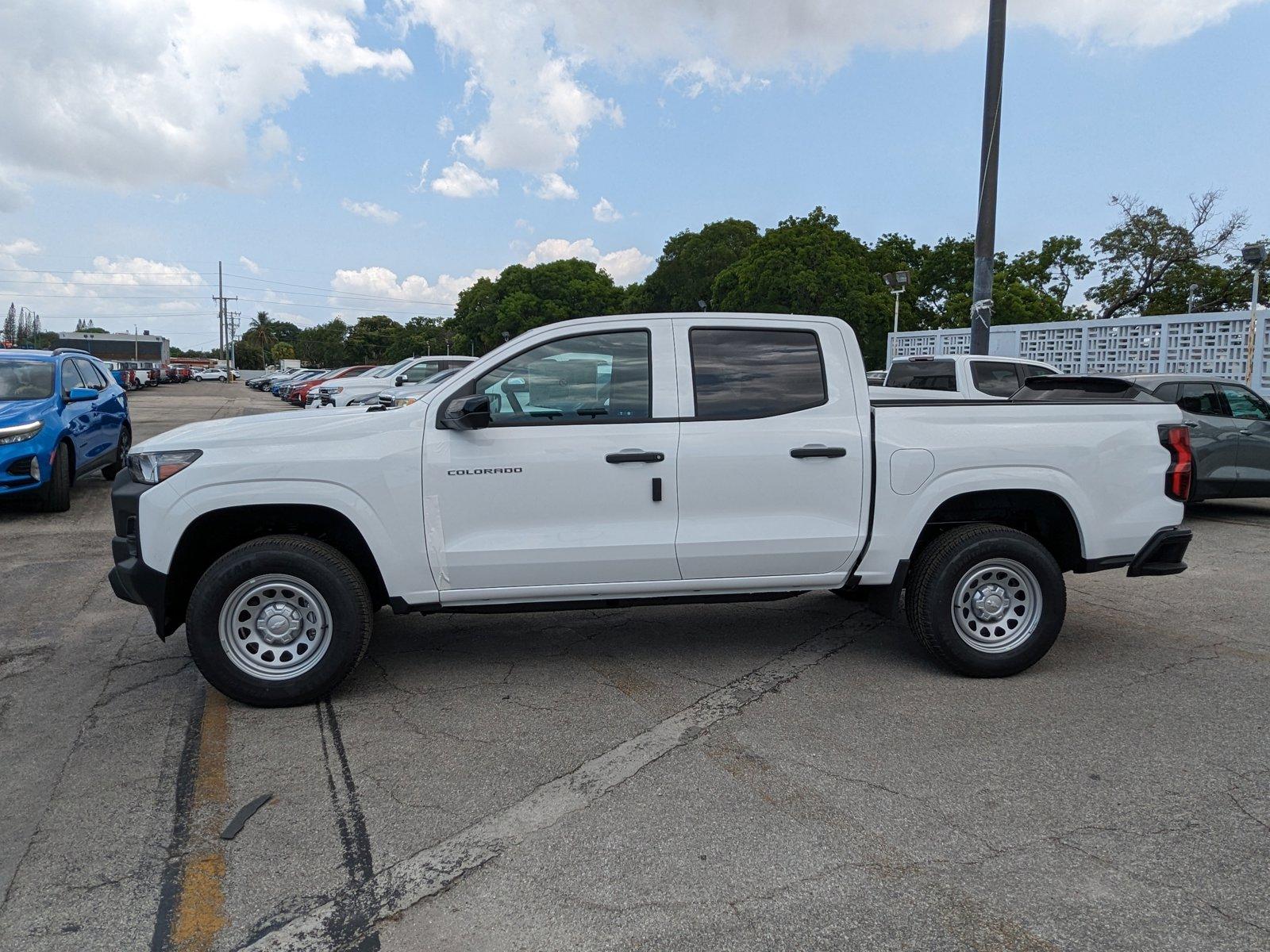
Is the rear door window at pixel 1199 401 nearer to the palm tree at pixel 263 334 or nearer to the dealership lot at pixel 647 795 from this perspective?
the dealership lot at pixel 647 795

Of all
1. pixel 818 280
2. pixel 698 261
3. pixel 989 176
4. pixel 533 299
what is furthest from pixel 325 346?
pixel 989 176

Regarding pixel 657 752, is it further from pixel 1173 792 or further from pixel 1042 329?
pixel 1042 329

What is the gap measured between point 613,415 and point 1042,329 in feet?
61.7

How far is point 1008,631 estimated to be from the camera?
5211mm

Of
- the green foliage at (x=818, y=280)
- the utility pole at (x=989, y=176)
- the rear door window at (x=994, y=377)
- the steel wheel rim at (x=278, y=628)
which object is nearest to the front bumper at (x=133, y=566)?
the steel wheel rim at (x=278, y=628)

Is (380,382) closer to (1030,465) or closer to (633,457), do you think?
(633,457)

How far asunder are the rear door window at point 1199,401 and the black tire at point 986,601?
670cm

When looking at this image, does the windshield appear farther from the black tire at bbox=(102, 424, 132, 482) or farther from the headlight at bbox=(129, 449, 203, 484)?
the headlight at bbox=(129, 449, 203, 484)

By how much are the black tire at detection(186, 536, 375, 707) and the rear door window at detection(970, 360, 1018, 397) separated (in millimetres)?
9649

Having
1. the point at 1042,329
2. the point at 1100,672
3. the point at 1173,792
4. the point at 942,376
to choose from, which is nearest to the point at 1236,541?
the point at 942,376

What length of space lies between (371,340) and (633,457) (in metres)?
139

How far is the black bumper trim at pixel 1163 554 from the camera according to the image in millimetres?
5277

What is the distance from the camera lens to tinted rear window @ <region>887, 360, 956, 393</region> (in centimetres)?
1241

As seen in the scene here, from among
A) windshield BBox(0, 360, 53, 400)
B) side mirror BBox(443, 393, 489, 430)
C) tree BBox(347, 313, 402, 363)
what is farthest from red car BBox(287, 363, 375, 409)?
tree BBox(347, 313, 402, 363)
